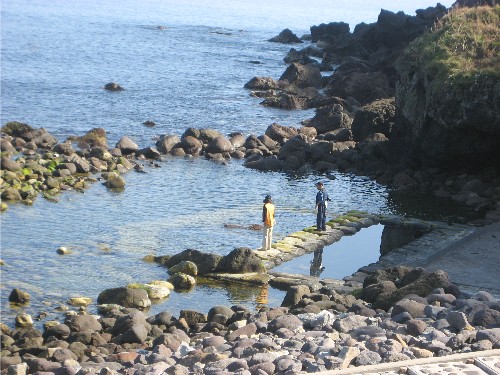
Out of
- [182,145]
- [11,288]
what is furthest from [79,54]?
[11,288]

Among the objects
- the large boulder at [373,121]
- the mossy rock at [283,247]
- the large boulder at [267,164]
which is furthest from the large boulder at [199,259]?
the large boulder at [373,121]

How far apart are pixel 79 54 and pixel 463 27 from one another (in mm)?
59360

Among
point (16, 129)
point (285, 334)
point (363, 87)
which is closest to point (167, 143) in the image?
point (16, 129)

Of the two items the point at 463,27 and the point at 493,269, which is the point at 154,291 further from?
the point at 463,27

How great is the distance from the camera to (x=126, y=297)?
973 inches

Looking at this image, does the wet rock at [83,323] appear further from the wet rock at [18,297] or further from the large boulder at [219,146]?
the large boulder at [219,146]

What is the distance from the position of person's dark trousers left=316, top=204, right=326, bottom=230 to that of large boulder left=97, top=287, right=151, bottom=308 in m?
8.28

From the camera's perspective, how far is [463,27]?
42.9m

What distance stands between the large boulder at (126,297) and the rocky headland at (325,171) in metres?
0.04

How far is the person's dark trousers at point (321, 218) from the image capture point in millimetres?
31328

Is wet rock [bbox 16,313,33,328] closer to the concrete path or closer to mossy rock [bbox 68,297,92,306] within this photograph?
mossy rock [bbox 68,297,92,306]

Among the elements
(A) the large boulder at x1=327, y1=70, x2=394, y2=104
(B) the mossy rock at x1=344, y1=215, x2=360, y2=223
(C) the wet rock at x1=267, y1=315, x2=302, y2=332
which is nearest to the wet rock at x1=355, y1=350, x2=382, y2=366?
(C) the wet rock at x1=267, y1=315, x2=302, y2=332

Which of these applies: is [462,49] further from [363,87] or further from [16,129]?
[363,87]

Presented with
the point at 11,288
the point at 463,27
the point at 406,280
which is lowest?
the point at 11,288
